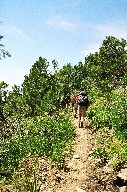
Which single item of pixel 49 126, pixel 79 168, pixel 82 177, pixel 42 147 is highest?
pixel 49 126

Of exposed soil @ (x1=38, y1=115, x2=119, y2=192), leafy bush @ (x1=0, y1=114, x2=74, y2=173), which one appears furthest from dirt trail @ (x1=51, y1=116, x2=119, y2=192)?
leafy bush @ (x1=0, y1=114, x2=74, y2=173)

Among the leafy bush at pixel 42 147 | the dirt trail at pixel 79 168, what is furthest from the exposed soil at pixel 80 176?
the leafy bush at pixel 42 147

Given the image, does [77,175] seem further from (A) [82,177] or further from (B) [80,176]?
(A) [82,177]

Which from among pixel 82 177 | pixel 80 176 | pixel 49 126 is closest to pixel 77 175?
pixel 80 176

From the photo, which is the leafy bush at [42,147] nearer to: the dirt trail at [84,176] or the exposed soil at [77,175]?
the exposed soil at [77,175]

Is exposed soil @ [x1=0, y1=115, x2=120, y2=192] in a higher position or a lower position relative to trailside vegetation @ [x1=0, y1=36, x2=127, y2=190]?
lower

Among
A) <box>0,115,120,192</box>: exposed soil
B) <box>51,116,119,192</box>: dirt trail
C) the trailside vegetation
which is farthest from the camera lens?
the trailside vegetation

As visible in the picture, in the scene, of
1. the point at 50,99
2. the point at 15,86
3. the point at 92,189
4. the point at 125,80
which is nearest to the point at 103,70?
the point at 15,86

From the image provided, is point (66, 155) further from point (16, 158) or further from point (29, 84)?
point (29, 84)

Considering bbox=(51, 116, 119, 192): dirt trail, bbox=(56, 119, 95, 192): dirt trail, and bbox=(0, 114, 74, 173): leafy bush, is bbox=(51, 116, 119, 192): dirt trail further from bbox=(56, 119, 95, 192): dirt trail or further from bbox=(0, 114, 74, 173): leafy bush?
bbox=(0, 114, 74, 173): leafy bush

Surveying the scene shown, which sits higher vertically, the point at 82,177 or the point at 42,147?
the point at 42,147

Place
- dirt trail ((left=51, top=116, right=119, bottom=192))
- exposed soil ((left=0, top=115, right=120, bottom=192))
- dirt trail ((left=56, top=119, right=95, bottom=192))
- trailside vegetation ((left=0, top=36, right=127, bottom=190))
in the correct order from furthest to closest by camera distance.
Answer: trailside vegetation ((left=0, top=36, right=127, bottom=190)) → dirt trail ((left=56, top=119, right=95, bottom=192)) → exposed soil ((left=0, top=115, right=120, bottom=192)) → dirt trail ((left=51, top=116, right=119, bottom=192))

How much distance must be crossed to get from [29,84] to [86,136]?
83.1ft

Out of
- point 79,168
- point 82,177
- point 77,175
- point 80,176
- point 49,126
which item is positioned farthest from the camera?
point 49,126
